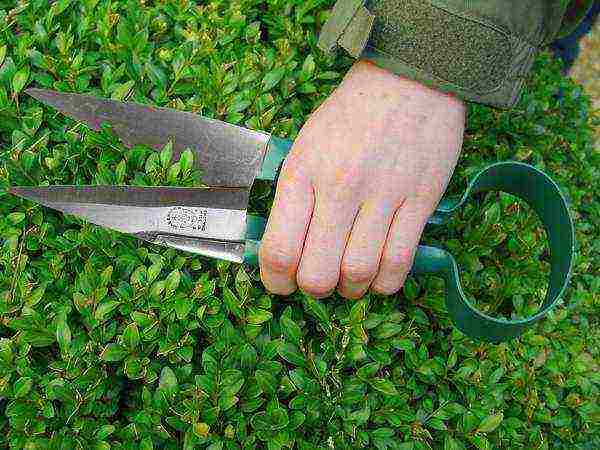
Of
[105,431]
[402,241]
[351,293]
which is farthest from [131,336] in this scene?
[402,241]

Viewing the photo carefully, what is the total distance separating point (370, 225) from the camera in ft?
4.08

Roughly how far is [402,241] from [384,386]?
281 mm

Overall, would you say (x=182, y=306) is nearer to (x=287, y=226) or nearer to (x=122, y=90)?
(x=287, y=226)

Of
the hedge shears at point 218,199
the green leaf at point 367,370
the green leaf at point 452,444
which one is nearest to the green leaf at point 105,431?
the hedge shears at point 218,199

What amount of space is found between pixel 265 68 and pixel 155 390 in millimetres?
792

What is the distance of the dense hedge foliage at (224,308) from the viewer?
4.01 feet

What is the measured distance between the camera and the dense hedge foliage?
4.01 ft

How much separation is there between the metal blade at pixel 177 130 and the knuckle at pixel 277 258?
0.22m

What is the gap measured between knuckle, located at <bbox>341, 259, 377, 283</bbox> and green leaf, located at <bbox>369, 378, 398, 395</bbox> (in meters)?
0.21

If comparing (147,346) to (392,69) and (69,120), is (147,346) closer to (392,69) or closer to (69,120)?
(69,120)

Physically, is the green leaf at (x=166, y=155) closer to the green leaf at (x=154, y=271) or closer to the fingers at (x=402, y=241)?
the green leaf at (x=154, y=271)

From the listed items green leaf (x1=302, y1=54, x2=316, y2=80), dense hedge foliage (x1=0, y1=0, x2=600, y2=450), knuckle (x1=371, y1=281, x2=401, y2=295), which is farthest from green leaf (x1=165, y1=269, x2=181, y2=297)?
green leaf (x1=302, y1=54, x2=316, y2=80)

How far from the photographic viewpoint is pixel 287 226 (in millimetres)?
1228

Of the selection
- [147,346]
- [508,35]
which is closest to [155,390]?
[147,346]
